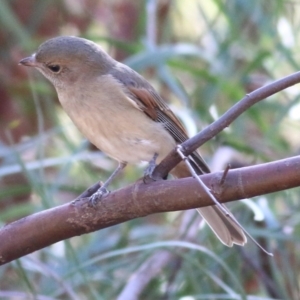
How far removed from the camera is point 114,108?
9.69 ft

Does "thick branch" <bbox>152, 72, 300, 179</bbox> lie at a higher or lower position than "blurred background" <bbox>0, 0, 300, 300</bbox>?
lower

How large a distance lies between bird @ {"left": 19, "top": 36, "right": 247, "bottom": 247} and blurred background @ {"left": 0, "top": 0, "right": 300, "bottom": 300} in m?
0.16

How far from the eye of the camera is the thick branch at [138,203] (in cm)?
185

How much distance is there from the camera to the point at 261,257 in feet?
12.3

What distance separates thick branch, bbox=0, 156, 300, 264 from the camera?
185 centimetres

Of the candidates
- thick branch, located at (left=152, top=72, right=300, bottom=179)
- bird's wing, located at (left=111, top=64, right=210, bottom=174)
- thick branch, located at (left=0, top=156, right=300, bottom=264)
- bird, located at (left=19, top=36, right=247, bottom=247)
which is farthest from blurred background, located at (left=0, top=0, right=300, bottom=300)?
thick branch, located at (left=152, top=72, right=300, bottom=179)

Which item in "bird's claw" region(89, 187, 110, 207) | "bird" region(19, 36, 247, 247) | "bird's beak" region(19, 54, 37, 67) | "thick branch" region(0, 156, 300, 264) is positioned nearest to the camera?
"thick branch" region(0, 156, 300, 264)

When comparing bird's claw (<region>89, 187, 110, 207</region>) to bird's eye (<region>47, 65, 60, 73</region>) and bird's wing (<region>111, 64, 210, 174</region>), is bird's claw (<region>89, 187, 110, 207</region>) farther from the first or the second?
bird's eye (<region>47, 65, 60, 73</region>)

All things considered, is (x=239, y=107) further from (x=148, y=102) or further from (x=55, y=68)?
(x=55, y=68)

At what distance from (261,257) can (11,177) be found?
80.2 inches

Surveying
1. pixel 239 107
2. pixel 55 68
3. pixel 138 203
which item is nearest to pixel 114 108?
pixel 55 68

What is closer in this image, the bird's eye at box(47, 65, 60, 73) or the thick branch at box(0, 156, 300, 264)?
the thick branch at box(0, 156, 300, 264)

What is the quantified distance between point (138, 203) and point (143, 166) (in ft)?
6.62

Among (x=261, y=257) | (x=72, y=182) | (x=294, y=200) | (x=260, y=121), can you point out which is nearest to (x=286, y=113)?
(x=260, y=121)
